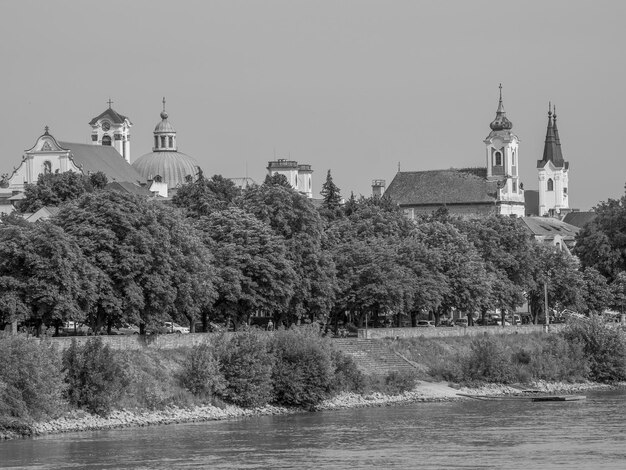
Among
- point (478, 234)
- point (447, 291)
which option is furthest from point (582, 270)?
point (447, 291)

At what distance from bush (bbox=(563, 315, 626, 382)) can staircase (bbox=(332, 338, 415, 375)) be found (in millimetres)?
14446

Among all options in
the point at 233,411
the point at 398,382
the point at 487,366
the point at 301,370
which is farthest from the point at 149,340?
the point at 487,366

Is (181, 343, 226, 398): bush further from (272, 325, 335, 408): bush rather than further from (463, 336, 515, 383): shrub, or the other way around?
(463, 336, 515, 383): shrub

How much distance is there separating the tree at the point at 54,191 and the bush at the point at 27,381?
5661 cm

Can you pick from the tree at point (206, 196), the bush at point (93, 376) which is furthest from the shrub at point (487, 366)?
the bush at point (93, 376)

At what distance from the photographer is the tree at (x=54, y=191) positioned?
5133 inches

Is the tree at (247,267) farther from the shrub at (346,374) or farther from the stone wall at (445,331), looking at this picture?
the stone wall at (445,331)

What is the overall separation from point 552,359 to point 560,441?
118ft

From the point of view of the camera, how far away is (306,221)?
104m

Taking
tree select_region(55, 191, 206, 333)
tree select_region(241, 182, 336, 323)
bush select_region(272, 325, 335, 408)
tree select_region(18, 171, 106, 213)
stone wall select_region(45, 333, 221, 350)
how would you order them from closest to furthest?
stone wall select_region(45, 333, 221, 350) → tree select_region(55, 191, 206, 333) → bush select_region(272, 325, 335, 408) → tree select_region(241, 182, 336, 323) → tree select_region(18, 171, 106, 213)

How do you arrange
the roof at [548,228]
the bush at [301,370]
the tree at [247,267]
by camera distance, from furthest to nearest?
the roof at [548,228] → the tree at [247,267] → the bush at [301,370]

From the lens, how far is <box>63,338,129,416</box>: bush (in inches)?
2972

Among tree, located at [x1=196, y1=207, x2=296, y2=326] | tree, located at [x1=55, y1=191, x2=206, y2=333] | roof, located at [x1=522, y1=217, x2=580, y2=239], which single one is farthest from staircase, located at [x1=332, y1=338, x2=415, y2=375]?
roof, located at [x1=522, y1=217, x2=580, y2=239]

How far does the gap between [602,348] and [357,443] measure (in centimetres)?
4175
